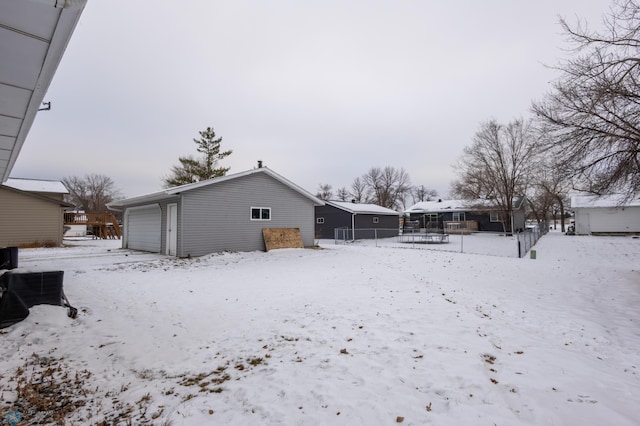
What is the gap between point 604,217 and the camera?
2739 centimetres

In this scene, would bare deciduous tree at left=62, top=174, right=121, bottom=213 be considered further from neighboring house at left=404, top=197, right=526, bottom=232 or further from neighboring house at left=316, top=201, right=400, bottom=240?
neighboring house at left=404, top=197, right=526, bottom=232

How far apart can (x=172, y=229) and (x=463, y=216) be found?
30.9 meters

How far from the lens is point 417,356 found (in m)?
3.76

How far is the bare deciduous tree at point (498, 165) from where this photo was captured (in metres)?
28.1

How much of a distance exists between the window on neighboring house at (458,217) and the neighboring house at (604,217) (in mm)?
9622

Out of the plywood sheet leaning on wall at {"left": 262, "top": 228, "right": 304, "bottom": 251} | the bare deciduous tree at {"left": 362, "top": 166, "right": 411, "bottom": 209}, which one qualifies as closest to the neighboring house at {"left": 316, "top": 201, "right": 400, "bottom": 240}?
the plywood sheet leaning on wall at {"left": 262, "top": 228, "right": 304, "bottom": 251}

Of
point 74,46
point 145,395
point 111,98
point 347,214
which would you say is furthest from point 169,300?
point 347,214

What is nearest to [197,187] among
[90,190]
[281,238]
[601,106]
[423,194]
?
[281,238]

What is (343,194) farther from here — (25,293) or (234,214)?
(25,293)

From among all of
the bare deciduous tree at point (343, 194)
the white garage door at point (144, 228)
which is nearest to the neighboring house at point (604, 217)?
the white garage door at point (144, 228)

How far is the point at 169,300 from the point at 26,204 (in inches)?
725

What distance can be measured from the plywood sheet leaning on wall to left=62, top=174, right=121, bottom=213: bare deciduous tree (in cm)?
5020

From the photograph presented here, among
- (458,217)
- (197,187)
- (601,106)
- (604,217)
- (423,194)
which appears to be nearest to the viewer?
(601,106)

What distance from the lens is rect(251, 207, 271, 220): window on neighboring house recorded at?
1544 centimetres
